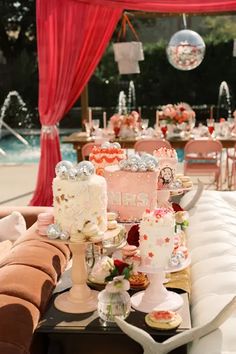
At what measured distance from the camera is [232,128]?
241 inches

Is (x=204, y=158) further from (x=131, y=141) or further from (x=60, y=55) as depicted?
(x=60, y=55)

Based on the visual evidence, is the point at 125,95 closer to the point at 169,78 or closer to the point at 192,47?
the point at 169,78

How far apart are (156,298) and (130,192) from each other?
525 mm

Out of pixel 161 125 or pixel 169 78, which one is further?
pixel 169 78

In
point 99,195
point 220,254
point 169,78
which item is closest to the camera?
point 99,195

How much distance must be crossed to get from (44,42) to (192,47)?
2.13 metres

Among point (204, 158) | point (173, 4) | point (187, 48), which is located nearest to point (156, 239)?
point (173, 4)

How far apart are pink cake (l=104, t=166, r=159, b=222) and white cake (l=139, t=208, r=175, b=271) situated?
1.26 feet

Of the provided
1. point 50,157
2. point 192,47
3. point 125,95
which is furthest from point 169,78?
point 50,157

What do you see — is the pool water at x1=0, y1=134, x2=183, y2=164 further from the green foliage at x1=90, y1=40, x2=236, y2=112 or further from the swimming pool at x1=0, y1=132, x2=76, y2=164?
the green foliage at x1=90, y1=40, x2=236, y2=112

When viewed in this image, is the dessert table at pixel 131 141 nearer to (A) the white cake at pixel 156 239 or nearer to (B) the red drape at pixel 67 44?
(B) the red drape at pixel 67 44

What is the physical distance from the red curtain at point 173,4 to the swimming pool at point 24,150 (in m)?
5.84

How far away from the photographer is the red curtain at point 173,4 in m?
4.58

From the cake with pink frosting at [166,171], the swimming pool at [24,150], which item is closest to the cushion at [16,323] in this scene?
→ the cake with pink frosting at [166,171]
